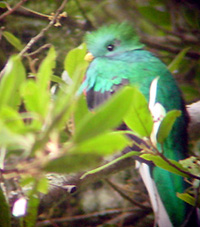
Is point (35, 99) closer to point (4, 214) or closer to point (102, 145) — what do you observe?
point (102, 145)

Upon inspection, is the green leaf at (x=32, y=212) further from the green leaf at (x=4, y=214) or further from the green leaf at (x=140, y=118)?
the green leaf at (x=140, y=118)

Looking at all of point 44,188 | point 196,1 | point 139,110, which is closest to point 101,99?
point 139,110

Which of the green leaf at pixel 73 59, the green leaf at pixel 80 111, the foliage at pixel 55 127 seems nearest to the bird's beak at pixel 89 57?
the foliage at pixel 55 127

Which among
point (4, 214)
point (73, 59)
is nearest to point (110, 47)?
point (73, 59)

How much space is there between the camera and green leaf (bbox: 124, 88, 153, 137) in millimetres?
807

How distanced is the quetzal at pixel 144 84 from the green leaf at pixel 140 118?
1.79 ft

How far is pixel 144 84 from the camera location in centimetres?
171

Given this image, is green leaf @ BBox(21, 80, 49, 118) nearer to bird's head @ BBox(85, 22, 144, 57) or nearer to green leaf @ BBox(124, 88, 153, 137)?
green leaf @ BBox(124, 88, 153, 137)

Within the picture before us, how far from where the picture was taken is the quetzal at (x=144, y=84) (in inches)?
55.8

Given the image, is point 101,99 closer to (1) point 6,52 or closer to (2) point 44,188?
(1) point 6,52

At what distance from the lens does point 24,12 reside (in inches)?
86.4

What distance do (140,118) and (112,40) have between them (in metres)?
1.36

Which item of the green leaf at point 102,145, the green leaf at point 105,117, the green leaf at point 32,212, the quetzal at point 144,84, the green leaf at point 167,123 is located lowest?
the quetzal at point 144,84

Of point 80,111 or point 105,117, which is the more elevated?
point 105,117
